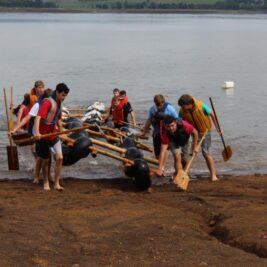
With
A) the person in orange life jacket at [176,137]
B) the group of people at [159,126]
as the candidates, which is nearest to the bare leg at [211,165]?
the group of people at [159,126]

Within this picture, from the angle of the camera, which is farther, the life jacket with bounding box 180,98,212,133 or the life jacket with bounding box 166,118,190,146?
the life jacket with bounding box 180,98,212,133

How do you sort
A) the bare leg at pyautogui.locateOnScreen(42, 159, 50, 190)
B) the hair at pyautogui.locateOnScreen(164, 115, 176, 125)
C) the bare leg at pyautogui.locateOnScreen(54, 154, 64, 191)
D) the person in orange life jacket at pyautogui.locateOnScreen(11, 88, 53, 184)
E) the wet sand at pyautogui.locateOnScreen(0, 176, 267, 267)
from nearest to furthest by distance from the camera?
1. the wet sand at pyautogui.locateOnScreen(0, 176, 267, 267)
2. the hair at pyautogui.locateOnScreen(164, 115, 176, 125)
3. the bare leg at pyautogui.locateOnScreen(54, 154, 64, 191)
4. the bare leg at pyautogui.locateOnScreen(42, 159, 50, 190)
5. the person in orange life jacket at pyautogui.locateOnScreen(11, 88, 53, 184)

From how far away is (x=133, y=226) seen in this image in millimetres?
9141

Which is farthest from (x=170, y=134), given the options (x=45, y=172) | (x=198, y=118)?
(x=45, y=172)

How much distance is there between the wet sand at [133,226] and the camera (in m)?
7.74

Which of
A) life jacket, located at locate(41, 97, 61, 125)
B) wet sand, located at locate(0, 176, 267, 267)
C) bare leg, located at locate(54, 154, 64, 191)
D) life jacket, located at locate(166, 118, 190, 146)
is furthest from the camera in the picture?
life jacket, located at locate(166, 118, 190, 146)

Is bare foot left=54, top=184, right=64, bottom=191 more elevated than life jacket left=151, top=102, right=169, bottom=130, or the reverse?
life jacket left=151, top=102, right=169, bottom=130

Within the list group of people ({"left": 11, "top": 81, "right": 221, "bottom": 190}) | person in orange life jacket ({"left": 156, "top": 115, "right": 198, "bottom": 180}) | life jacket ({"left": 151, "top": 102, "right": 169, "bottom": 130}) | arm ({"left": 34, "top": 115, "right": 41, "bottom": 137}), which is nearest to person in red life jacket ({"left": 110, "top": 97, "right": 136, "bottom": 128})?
group of people ({"left": 11, "top": 81, "right": 221, "bottom": 190})

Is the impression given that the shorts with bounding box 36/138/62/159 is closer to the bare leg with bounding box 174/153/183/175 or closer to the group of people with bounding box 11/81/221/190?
the group of people with bounding box 11/81/221/190

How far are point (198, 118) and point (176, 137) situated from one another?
0.64 meters

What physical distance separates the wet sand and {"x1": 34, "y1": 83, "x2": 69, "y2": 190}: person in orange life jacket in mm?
668

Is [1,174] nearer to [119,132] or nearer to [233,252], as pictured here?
[119,132]

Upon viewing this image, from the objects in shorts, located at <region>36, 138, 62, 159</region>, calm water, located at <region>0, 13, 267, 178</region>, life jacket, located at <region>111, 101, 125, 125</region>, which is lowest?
calm water, located at <region>0, 13, 267, 178</region>

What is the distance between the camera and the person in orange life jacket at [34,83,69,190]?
1130 centimetres
